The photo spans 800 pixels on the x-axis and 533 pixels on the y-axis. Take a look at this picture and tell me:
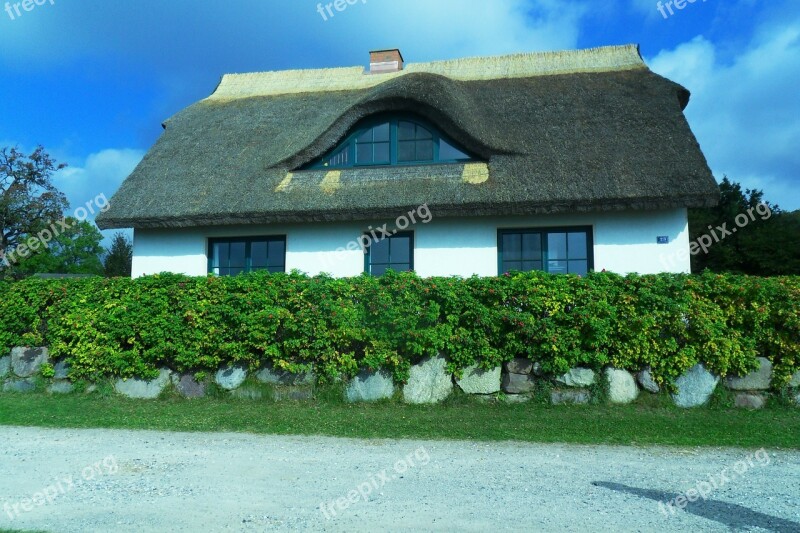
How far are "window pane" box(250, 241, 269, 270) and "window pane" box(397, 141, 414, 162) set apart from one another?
3239mm

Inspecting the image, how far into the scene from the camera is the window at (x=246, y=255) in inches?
482

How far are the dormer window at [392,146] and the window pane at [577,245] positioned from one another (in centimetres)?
261

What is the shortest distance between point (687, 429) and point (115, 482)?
6.39 m

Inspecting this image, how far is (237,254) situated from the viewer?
12.5 metres

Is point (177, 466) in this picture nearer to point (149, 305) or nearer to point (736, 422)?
point (149, 305)

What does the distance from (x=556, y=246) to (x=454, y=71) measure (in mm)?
6749

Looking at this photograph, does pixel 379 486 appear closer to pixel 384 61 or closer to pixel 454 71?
pixel 454 71

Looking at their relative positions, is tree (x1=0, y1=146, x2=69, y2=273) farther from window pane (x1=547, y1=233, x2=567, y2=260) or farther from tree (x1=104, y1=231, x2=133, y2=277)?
window pane (x1=547, y1=233, x2=567, y2=260)

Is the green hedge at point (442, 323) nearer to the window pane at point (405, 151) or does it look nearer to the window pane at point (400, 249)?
the window pane at point (400, 249)

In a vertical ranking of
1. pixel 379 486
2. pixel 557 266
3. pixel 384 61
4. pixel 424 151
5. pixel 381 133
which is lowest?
pixel 379 486

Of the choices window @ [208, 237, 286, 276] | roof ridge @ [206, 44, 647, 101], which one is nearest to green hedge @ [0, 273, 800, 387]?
window @ [208, 237, 286, 276]

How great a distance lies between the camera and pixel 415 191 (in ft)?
36.5

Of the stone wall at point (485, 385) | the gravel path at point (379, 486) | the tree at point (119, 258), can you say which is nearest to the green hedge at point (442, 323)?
the stone wall at point (485, 385)

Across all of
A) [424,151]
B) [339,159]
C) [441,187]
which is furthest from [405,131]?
[441,187]
